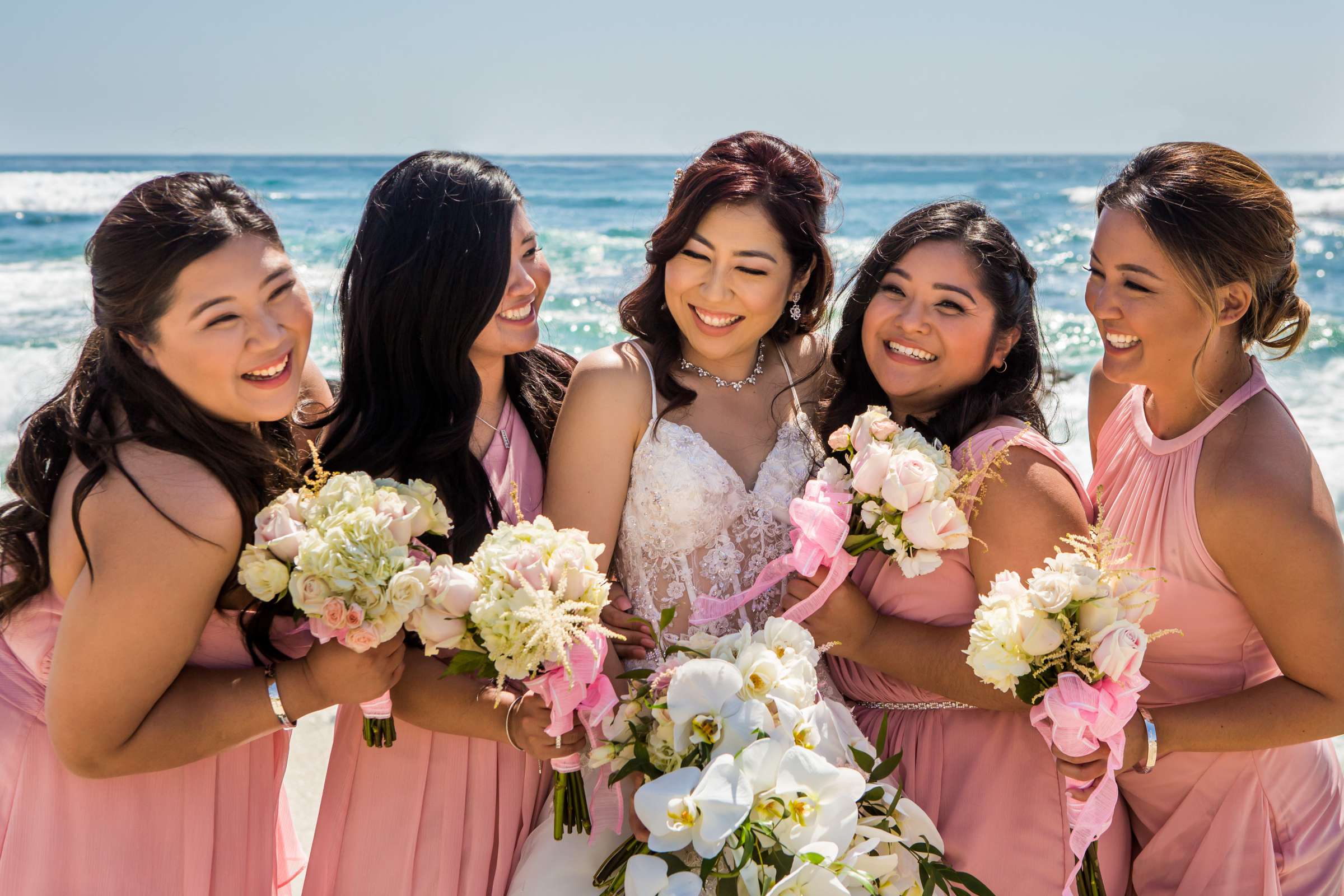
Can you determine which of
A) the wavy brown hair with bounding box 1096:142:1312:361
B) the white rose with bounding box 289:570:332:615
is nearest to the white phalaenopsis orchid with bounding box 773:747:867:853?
the white rose with bounding box 289:570:332:615

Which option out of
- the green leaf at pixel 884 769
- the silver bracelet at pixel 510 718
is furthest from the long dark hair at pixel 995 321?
the silver bracelet at pixel 510 718

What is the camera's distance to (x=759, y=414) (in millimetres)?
4324

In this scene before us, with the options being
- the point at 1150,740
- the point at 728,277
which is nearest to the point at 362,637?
the point at 728,277

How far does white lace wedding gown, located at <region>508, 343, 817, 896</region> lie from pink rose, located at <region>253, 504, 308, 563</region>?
129 cm

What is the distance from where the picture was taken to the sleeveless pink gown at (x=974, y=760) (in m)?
3.70

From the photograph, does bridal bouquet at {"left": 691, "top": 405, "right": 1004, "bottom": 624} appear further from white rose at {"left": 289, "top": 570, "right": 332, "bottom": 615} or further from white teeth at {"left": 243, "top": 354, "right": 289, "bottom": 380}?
white teeth at {"left": 243, "top": 354, "right": 289, "bottom": 380}

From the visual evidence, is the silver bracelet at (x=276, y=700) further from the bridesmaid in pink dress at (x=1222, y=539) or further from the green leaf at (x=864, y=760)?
the bridesmaid in pink dress at (x=1222, y=539)

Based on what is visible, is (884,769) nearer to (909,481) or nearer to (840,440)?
(909,481)

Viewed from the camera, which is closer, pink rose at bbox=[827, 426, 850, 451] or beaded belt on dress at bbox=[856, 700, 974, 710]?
pink rose at bbox=[827, 426, 850, 451]

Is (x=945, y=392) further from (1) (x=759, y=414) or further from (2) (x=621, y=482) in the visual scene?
(2) (x=621, y=482)

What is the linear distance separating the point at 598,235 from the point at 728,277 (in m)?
18.6

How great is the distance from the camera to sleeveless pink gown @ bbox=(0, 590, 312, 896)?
342 centimetres

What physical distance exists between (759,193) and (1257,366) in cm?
189

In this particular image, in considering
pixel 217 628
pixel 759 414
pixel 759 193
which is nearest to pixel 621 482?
pixel 759 414
